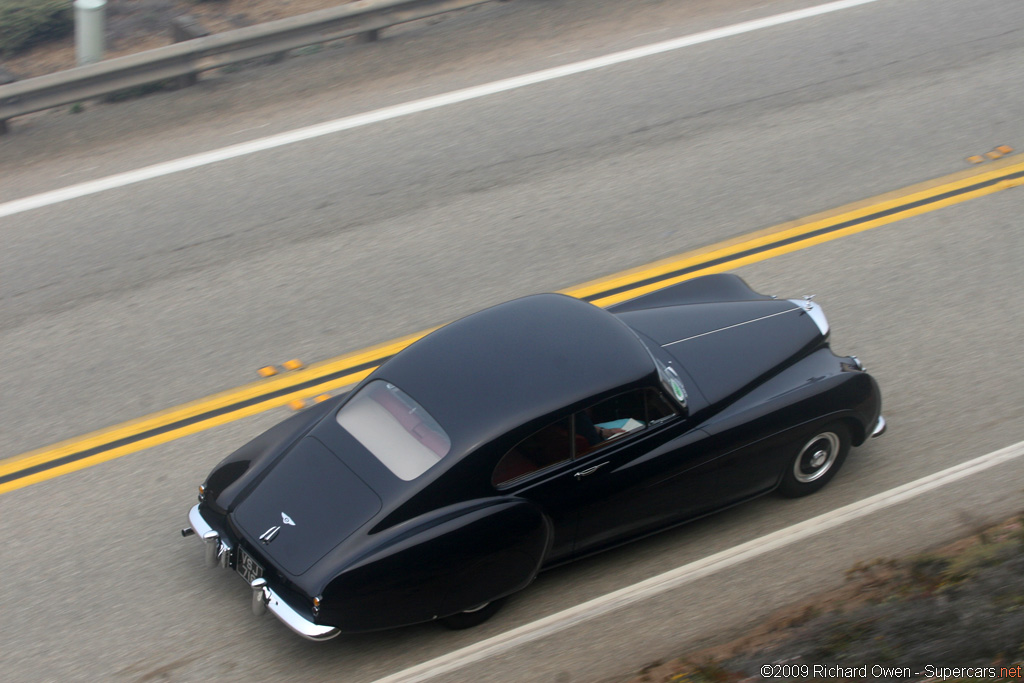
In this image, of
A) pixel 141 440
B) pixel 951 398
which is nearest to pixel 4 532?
pixel 141 440

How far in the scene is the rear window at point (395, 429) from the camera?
5707mm

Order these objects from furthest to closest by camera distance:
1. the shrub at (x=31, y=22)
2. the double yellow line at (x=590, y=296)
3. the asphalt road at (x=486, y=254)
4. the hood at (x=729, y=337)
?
the shrub at (x=31, y=22) < the double yellow line at (x=590, y=296) < the hood at (x=729, y=337) < the asphalt road at (x=486, y=254)

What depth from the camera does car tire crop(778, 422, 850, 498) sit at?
6.57 metres

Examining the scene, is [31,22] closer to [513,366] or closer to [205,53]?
[205,53]

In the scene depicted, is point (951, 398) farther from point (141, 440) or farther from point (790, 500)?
point (141, 440)

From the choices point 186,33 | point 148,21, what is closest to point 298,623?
point 186,33

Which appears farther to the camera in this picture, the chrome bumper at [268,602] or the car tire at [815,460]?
the car tire at [815,460]

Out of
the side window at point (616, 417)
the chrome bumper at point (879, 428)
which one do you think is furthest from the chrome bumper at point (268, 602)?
the chrome bumper at point (879, 428)

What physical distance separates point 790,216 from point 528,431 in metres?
4.76

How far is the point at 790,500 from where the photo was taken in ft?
22.3

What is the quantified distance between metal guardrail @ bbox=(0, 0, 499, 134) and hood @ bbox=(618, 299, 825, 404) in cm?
668

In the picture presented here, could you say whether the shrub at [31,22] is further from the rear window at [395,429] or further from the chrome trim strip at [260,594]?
the chrome trim strip at [260,594]

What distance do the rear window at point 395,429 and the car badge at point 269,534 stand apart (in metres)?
0.65

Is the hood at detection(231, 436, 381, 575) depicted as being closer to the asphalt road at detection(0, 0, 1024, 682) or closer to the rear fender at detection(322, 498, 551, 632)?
the rear fender at detection(322, 498, 551, 632)
